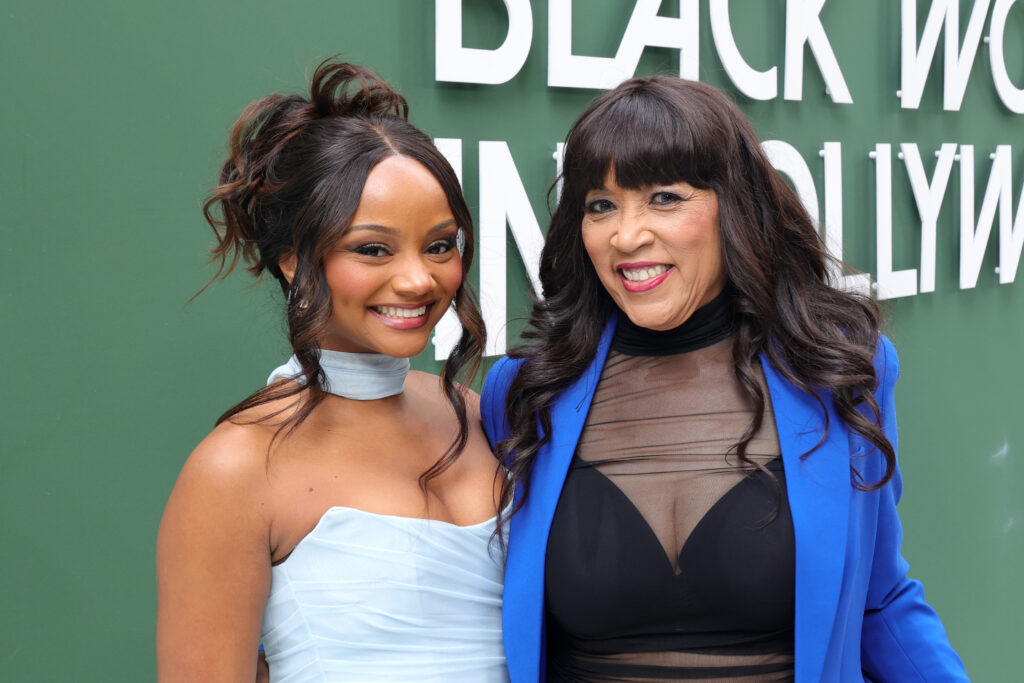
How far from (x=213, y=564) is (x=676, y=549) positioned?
0.76 m

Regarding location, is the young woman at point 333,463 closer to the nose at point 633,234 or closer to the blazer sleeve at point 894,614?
the nose at point 633,234

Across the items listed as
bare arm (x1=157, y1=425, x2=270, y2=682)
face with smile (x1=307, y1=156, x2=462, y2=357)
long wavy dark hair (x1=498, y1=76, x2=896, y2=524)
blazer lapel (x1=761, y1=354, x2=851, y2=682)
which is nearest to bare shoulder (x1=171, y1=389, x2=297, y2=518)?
bare arm (x1=157, y1=425, x2=270, y2=682)

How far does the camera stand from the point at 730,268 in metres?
1.83

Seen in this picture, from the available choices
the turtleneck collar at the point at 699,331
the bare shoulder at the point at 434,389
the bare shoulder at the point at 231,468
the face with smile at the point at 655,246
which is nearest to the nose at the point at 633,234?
the face with smile at the point at 655,246

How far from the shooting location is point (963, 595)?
4539mm

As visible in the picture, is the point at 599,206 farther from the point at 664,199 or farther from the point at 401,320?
the point at 401,320

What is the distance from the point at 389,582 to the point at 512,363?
59cm

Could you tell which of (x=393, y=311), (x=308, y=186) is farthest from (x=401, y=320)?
(x=308, y=186)

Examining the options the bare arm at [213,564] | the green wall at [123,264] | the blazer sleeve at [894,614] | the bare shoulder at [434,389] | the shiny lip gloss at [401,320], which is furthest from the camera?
the green wall at [123,264]

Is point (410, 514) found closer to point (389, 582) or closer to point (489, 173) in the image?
point (389, 582)

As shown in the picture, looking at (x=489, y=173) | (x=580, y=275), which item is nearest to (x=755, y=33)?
(x=489, y=173)

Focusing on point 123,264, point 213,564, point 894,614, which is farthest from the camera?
point 123,264

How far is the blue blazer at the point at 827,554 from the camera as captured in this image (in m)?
1.71

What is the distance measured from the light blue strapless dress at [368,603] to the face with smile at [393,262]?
30 centimetres
